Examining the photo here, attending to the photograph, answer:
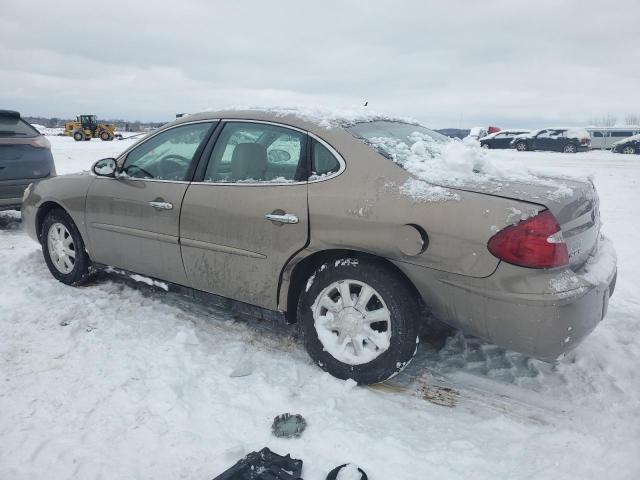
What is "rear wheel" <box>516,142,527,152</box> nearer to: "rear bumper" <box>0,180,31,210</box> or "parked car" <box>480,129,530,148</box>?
"parked car" <box>480,129,530,148</box>

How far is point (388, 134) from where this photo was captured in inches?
124

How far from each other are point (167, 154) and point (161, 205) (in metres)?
0.46

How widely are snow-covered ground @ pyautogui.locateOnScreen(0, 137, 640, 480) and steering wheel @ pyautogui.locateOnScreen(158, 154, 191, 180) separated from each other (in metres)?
1.09

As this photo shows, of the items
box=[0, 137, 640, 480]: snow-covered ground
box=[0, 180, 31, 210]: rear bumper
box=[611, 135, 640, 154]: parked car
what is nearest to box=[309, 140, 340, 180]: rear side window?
box=[0, 137, 640, 480]: snow-covered ground

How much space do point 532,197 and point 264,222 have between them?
60.4 inches

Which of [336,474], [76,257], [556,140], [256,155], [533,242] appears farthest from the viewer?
[556,140]

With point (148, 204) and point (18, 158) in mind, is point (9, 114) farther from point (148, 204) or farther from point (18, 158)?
point (148, 204)

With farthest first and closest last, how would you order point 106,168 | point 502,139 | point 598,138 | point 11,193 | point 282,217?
point 598,138, point 502,139, point 11,193, point 106,168, point 282,217

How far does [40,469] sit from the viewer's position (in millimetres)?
2178

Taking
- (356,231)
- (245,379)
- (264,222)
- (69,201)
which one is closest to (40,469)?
(245,379)

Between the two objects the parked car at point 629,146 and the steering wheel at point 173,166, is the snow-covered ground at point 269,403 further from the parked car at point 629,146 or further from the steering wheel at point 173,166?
the parked car at point 629,146

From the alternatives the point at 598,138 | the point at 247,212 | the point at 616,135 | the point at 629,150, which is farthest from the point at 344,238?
the point at 616,135

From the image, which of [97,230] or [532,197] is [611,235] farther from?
[97,230]

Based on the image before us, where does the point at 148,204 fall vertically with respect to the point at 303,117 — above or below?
below
